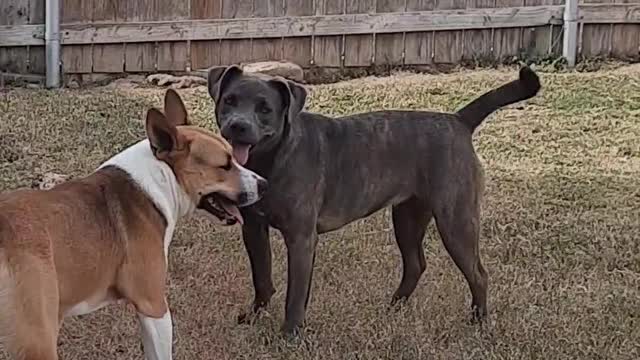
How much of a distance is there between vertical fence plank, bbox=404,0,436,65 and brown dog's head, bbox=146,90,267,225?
22.3 feet

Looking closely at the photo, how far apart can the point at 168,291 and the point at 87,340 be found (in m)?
0.73

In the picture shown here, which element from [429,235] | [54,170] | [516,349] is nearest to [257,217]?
[516,349]

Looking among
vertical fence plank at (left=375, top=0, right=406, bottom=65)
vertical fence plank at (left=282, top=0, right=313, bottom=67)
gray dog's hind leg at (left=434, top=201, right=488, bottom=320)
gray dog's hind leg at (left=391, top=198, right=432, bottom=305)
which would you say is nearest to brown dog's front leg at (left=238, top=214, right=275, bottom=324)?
gray dog's hind leg at (left=391, top=198, right=432, bottom=305)

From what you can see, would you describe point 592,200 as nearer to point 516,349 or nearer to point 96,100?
point 516,349

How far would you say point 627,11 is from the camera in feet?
34.8

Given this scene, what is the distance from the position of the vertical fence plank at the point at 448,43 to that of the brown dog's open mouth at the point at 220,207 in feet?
22.4

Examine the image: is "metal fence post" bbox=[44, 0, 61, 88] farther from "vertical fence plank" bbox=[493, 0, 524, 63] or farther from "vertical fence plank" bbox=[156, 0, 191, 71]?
"vertical fence plank" bbox=[493, 0, 524, 63]

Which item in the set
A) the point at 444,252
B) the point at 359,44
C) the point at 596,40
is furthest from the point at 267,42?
the point at 444,252

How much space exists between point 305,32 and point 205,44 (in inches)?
39.2

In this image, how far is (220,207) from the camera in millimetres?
4387

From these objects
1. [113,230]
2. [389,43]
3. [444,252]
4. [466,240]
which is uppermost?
[389,43]

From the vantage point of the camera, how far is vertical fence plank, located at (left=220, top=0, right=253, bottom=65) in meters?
10.9

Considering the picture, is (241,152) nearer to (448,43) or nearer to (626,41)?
(448,43)

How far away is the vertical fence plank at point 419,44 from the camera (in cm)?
1089
